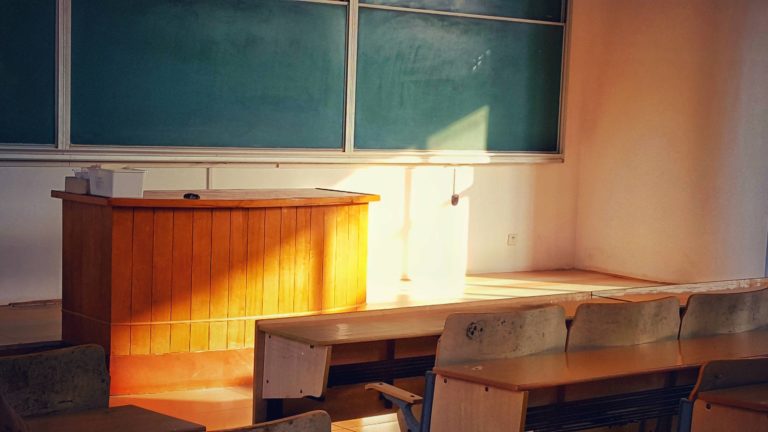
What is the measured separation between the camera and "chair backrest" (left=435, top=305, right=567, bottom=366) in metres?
Result: 3.70

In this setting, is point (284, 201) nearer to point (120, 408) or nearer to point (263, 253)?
point (263, 253)

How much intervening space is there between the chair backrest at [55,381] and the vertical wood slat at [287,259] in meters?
3.37

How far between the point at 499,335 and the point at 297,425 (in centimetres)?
144

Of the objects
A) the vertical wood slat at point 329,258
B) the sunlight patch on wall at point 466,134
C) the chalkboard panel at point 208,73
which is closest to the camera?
the vertical wood slat at point 329,258

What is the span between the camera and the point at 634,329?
423 centimetres

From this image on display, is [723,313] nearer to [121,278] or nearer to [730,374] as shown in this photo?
[730,374]

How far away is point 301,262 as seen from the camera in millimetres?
6574

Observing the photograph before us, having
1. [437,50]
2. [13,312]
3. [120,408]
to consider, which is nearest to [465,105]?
Result: [437,50]

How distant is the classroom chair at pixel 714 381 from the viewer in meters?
3.47

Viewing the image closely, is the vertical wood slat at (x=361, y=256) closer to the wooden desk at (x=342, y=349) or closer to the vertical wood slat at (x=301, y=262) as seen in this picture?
the vertical wood slat at (x=301, y=262)

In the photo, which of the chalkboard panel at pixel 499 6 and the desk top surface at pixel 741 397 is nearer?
the desk top surface at pixel 741 397

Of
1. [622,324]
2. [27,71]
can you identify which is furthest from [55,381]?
[27,71]

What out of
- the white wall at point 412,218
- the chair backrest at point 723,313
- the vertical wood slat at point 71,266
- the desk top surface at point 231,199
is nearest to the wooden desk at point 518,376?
the chair backrest at point 723,313

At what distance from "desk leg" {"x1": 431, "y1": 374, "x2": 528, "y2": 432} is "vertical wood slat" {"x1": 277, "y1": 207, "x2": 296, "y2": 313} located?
2.91m
